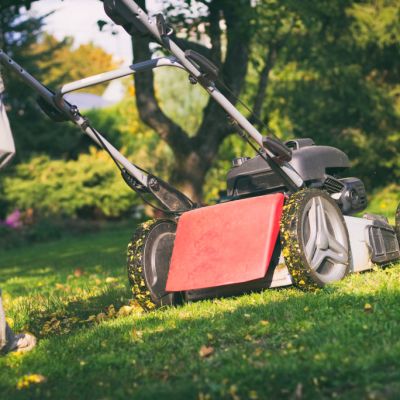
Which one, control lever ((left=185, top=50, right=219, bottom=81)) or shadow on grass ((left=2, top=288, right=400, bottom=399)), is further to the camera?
control lever ((left=185, top=50, right=219, bottom=81))

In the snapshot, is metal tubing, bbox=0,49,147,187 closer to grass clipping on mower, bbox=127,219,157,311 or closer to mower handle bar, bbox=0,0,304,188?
mower handle bar, bbox=0,0,304,188

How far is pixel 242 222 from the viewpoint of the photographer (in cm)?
550

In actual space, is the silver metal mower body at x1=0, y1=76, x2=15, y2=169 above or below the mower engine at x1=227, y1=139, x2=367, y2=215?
above

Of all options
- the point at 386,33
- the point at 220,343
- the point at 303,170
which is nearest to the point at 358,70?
the point at 386,33

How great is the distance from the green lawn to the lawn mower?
0.16m

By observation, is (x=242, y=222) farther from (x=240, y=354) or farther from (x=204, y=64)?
(x=240, y=354)

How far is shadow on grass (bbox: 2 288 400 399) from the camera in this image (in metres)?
3.61

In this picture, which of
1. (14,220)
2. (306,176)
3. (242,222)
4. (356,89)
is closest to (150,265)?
(242,222)

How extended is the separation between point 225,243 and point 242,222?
0.17 meters

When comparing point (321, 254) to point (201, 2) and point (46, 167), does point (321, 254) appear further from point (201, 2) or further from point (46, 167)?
point (46, 167)

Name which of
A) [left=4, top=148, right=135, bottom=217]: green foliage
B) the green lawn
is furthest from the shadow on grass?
Result: [left=4, top=148, right=135, bottom=217]: green foliage

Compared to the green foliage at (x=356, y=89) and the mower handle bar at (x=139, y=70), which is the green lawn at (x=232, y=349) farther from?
the green foliage at (x=356, y=89)

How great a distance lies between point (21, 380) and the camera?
161 inches

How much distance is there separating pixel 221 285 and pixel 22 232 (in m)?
16.0
